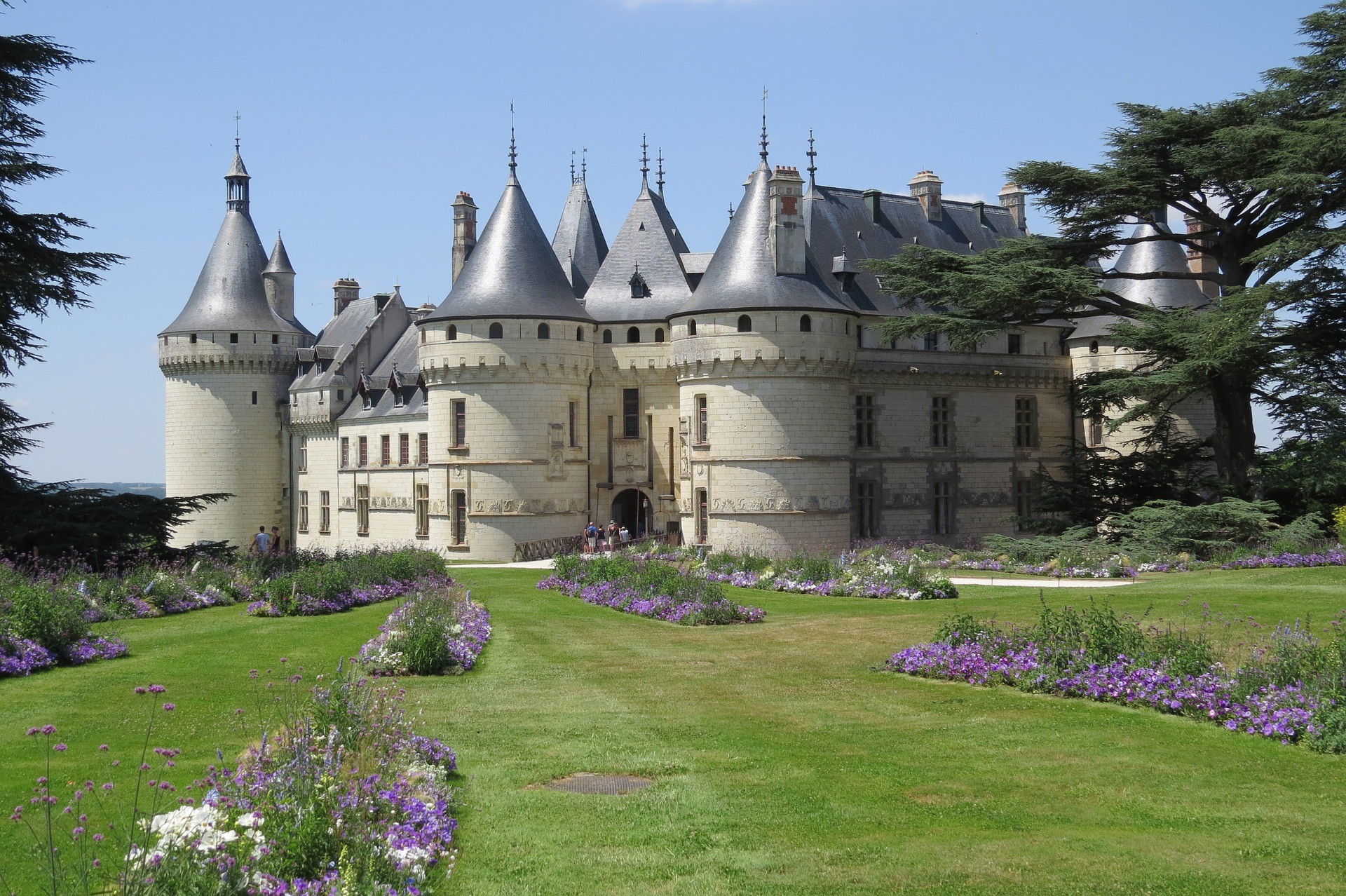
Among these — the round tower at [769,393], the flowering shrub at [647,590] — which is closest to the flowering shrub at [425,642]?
the flowering shrub at [647,590]

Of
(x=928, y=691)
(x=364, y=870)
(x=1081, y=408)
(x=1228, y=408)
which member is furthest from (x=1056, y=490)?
(x=364, y=870)

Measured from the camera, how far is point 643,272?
1752 inches

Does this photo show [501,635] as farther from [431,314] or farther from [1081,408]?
[431,314]

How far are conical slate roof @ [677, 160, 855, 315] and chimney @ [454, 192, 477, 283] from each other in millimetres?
14288

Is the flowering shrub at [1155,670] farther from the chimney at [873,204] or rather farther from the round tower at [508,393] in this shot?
the chimney at [873,204]

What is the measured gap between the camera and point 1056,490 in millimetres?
36062

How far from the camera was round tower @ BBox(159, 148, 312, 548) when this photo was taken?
188 ft

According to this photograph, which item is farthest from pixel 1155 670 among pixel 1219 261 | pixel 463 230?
pixel 463 230

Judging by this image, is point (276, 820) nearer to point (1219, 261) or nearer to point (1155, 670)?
point (1155, 670)

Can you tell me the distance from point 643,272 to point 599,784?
35364 millimetres

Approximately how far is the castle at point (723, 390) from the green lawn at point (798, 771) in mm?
20978

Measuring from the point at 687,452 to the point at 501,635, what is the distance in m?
20.4

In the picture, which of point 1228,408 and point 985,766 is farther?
point 1228,408

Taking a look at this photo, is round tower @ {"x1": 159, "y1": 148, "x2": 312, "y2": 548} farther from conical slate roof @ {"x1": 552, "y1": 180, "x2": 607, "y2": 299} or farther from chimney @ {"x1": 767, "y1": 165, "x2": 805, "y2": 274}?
chimney @ {"x1": 767, "y1": 165, "x2": 805, "y2": 274}
